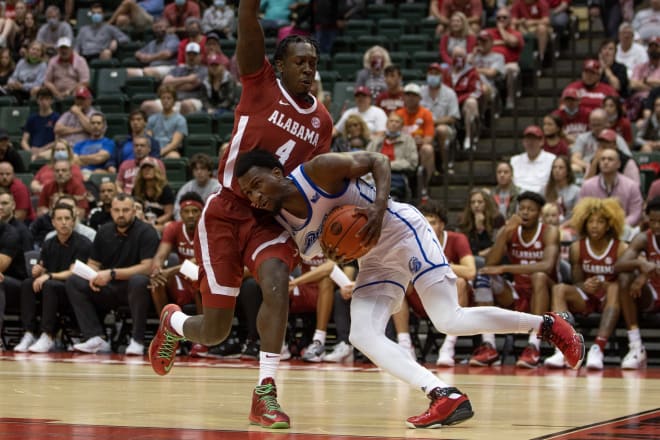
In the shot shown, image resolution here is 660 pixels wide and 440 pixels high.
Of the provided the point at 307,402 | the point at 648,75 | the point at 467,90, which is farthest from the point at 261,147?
the point at 648,75

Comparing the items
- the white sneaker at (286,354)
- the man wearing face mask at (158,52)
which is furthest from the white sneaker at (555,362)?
the man wearing face mask at (158,52)

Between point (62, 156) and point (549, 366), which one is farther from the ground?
point (62, 156)

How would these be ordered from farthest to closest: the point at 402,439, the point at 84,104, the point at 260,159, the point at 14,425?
the point at 84,104 < the point at 260,159 < the point at 14,425 < the point at 402,439

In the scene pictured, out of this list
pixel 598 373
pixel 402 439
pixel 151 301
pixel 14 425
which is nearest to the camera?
pixel 402 439

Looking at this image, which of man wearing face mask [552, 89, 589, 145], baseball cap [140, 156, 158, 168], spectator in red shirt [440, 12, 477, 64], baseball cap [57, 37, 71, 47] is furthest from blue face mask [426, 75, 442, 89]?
baseball cap [57, 37, 71, 47]

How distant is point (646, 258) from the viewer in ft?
30.5

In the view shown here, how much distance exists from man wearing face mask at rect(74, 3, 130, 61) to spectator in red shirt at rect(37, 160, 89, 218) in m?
4.98

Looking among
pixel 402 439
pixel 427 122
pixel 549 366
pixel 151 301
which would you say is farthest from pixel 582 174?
pixel 402 439

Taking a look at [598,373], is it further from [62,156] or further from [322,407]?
A: [62,156]

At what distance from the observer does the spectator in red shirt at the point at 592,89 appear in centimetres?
1217

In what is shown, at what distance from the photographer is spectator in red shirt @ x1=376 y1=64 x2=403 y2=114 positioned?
1277cm

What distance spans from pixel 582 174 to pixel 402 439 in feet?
24.0

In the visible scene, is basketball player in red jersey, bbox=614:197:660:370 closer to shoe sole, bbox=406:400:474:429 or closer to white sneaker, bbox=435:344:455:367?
white sneaker, bbox=435:344:455:367

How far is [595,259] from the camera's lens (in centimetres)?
939
